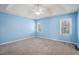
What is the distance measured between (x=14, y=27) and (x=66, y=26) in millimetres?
1124

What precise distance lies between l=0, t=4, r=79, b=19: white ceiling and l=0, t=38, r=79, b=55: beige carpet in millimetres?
570

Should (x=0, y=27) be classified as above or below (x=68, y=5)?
below

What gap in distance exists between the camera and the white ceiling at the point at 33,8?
2070 mm

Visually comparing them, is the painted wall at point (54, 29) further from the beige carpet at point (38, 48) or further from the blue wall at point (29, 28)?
the beige carpet at point (38, 48)

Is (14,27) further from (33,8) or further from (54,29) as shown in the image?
(54,29)

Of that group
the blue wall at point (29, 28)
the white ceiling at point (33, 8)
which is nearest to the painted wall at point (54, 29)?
the blue wall at point (29, 28)

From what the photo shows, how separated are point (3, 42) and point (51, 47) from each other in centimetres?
101

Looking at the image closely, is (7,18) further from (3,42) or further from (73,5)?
(73,5)

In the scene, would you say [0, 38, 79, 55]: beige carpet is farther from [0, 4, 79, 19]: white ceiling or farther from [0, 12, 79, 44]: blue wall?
[0, 4, 79, 19]: white ceiling

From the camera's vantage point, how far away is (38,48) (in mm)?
→ 2152

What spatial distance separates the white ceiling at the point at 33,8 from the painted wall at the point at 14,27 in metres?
0.11

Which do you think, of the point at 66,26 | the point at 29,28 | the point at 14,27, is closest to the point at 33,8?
the point at 29,28
